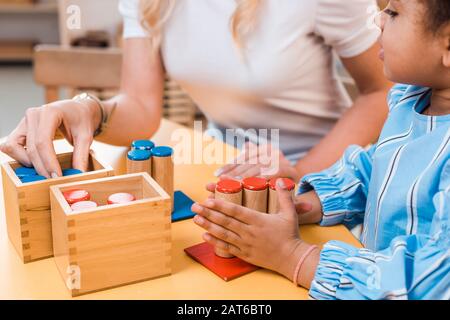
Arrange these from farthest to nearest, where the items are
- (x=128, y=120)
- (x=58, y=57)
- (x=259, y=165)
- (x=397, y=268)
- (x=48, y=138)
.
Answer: (x=58, y=57) < (x=128, y=120) < (x=259, y=165) < (x=48, y=138) < (x=397, y=268)

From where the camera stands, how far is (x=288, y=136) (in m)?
1.43

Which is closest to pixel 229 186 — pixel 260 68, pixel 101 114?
pixel 101 114

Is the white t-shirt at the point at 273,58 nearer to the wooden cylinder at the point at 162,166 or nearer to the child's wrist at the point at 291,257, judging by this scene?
the wooden cylinder at the point at 162,166

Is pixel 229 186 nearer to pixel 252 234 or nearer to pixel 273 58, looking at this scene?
pixel 252 234

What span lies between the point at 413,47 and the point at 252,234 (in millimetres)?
353

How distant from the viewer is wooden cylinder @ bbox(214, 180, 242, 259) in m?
0.78

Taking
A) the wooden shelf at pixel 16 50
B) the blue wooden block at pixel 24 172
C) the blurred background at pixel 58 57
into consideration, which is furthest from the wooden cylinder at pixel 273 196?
the wooden shelf at pixel 16 50

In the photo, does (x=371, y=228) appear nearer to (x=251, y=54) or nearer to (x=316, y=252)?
(x=316, y=252)

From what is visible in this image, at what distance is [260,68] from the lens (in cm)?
129

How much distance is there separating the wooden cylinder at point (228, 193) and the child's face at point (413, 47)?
11.5 inches

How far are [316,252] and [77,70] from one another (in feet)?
Answer: 3.55

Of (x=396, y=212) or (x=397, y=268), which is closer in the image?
(x=397, y=268)

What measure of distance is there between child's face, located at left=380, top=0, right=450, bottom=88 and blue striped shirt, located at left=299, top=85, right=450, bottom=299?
0.07 metres
